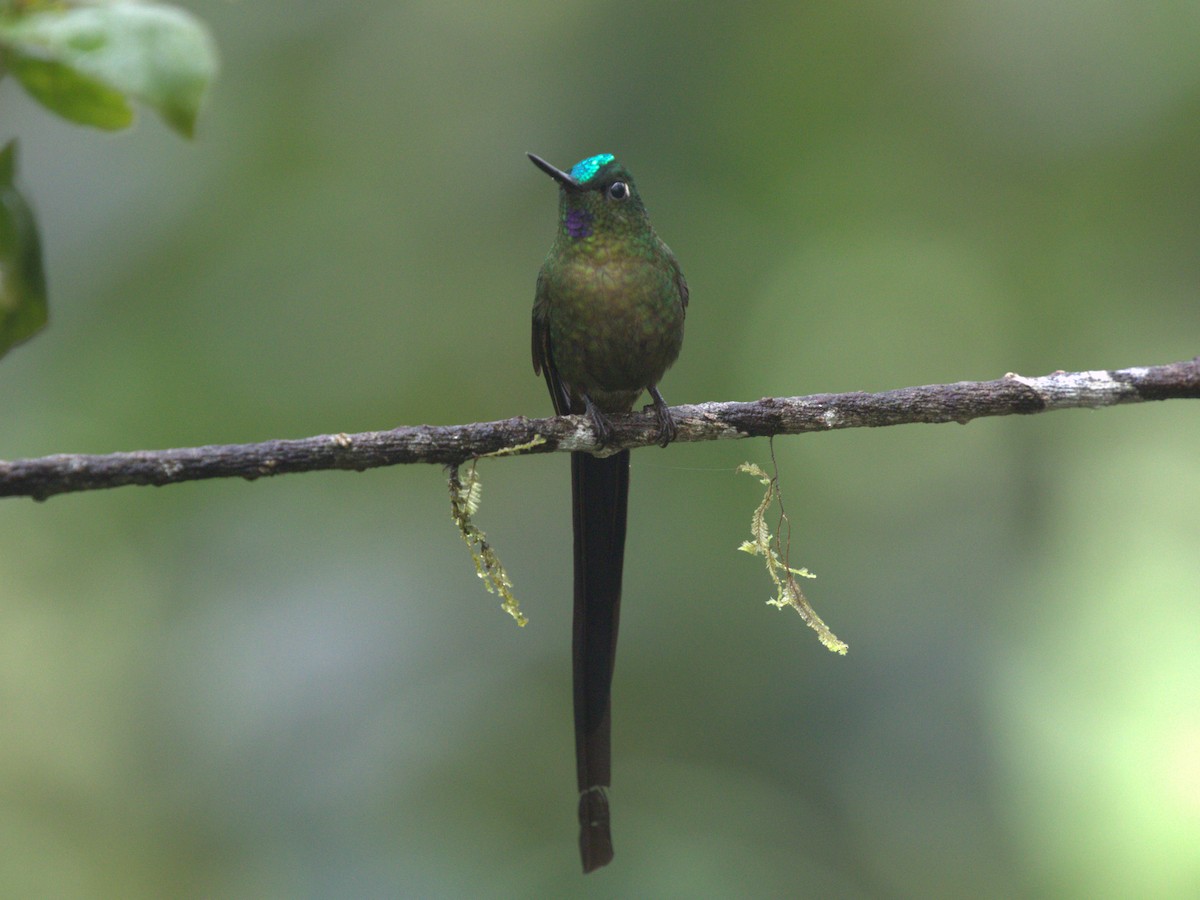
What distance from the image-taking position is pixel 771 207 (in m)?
4.81

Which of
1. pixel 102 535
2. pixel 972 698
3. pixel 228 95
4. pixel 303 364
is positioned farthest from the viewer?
pixel 228 95

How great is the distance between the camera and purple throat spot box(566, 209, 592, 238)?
340 centimetres

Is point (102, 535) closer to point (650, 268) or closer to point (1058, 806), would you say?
point (650, 268)

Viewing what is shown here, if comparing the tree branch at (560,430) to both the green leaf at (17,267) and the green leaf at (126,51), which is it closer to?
the green leaf at (17,267)

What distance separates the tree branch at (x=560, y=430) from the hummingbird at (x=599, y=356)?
0.48 metres

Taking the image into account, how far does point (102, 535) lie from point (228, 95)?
6.60 ft

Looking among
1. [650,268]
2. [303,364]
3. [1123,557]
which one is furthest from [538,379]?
[1123,557]

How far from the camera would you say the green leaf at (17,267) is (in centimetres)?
112

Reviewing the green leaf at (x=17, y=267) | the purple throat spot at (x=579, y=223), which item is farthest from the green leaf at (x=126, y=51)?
the purple throat spot at (x=579, y=223)

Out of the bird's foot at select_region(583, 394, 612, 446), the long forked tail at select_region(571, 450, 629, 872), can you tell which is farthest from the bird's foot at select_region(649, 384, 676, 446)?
the long forked tail at select_region(571, 450, 629, 872)

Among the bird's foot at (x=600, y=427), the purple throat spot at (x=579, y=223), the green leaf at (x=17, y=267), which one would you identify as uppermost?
the purple throat spot at (x=579, y=223)

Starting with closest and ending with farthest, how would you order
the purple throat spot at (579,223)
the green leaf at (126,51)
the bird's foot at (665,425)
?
1. the green leaf at (126,51)
2. the bird's foot at (665,425)
3. the purple throat spot at (579,223)

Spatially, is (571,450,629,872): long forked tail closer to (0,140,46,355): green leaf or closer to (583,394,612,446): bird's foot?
(583,394,612,446): bird's foot

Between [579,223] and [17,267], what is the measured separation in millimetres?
2395
